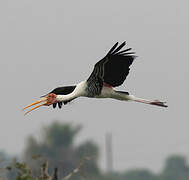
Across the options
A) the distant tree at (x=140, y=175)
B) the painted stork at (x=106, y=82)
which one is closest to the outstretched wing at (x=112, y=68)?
the painted stork at (x=106, y=82)

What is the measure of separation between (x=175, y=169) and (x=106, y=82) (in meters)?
93.5

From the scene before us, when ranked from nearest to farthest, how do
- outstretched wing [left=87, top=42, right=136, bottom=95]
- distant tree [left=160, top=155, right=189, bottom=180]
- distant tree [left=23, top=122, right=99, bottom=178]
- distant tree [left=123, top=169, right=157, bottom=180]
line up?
outstretched wing [left=87, top=42, right=136, bottom=95] < distant tree [left=23, top=122, right=99, bottom=178] < distant tree [left=123, top=169, right=157, bottom=180] < distant tree [left=160, top=155, right=189, bottom=180]

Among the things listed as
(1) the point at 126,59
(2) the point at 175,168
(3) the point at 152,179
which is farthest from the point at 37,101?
(2) the point at 175,168

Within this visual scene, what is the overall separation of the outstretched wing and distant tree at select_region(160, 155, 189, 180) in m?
81.8

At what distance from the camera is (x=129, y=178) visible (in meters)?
100

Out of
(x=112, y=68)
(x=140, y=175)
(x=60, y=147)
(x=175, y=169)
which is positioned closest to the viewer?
(x=112, y=68)

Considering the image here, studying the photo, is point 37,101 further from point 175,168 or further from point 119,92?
point 175,168

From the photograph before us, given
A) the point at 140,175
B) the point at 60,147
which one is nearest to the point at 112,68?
the point at 60,147

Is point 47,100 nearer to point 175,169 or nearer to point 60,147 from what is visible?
point 60,147

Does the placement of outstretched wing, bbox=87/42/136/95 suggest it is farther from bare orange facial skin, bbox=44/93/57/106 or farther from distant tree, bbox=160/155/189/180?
distant tree, bbox=160/155/189/180

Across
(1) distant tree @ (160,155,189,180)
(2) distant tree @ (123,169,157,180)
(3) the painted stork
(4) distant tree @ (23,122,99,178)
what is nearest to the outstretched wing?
(3) the painted stork

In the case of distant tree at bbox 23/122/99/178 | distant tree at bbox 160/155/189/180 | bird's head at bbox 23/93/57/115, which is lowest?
distant tree at bbox 160/155/189/180

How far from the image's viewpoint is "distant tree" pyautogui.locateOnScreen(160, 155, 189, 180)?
96.6 meters

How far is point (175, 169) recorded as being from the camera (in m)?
102
